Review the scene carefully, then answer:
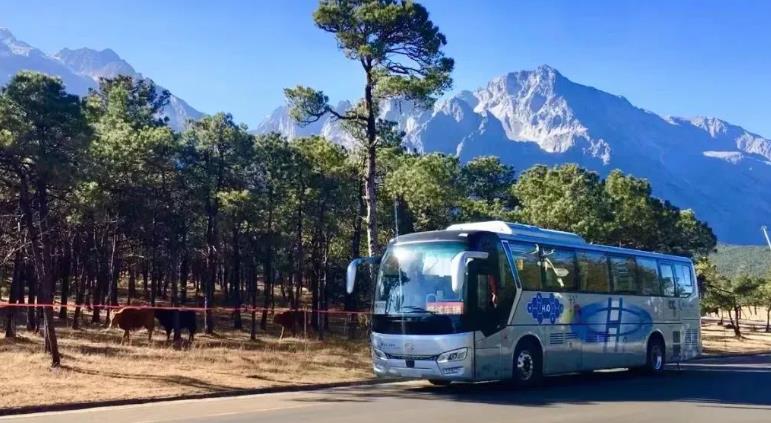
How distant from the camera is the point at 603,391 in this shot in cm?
1605

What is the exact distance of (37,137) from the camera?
64.3 feet

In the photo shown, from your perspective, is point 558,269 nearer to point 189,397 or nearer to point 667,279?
point 667,279

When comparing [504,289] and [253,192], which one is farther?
[253,192]

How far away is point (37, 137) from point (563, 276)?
13.5 metres

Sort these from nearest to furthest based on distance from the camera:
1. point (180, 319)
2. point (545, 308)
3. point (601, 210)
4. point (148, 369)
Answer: point (545, 308) → point (148, 369) → point (180, 319) → point (601, 210)

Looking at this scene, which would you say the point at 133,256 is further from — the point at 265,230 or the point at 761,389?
the point at 761,389

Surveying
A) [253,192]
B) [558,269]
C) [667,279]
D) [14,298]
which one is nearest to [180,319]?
[14,298]

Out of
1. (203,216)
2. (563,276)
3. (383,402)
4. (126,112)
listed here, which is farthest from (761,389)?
(126,112)

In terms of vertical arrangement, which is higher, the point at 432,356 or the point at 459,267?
the point at 459,267

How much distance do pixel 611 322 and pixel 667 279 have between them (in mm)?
3900

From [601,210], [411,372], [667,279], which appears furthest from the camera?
[601,210]

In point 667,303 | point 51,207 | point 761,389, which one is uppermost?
point 51,207

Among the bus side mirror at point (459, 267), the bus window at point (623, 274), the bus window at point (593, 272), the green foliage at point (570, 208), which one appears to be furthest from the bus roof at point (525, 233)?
the green foliage at point (570, 208)

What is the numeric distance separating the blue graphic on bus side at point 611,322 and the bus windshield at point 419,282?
4108 millimetres
